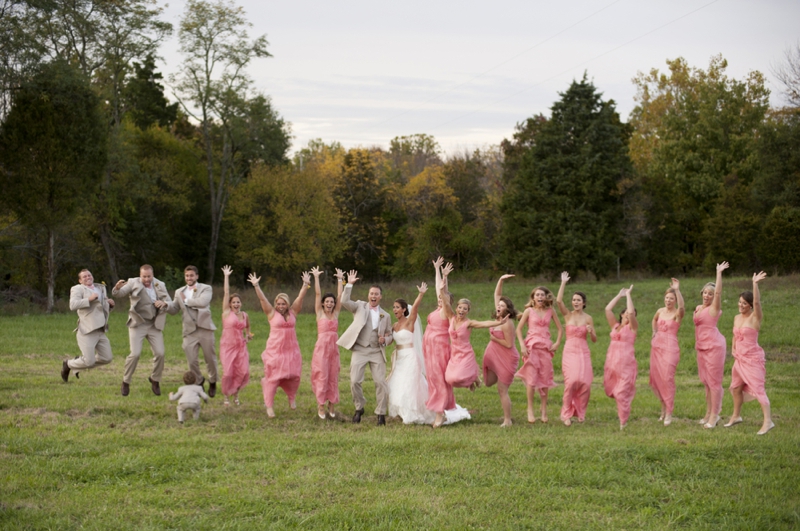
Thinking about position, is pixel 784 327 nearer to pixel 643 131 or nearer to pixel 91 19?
pixel 91 19

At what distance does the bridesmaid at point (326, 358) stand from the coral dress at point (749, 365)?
6.24m

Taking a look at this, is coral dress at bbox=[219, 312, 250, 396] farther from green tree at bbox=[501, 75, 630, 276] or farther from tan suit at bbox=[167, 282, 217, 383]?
green tree at bbox=[501, 75, 630, 276]

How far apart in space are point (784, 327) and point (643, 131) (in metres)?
48.8

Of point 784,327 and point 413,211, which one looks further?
point 413,211

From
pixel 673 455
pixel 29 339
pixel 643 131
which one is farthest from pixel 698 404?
pixel 643 131

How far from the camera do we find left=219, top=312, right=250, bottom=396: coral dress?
14.2 m

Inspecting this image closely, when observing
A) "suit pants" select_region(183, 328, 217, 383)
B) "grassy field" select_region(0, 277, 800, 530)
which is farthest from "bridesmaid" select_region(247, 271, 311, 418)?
"suit pants" select_region(183, 328, 217, 383)

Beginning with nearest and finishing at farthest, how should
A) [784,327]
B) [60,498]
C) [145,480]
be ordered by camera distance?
[60,498] → [145,480] → [784,327]

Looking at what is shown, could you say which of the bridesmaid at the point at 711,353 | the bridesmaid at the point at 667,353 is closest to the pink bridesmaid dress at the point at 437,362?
the bridesmaid at the point at 667,353

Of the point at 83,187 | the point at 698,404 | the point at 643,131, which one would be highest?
the point at 643,131

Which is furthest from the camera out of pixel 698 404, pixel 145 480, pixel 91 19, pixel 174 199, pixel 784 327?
pixel 174 199

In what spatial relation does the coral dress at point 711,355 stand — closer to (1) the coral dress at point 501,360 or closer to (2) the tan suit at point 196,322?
(1) the coral dress at point 501,360

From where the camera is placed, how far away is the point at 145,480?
9.14m

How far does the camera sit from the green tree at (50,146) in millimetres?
32656
